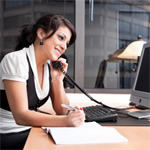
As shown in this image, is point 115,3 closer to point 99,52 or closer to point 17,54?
point 99,52

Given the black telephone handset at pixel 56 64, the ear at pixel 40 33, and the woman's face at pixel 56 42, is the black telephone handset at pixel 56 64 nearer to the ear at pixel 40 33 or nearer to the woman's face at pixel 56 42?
the woman's face at pixel 56 42

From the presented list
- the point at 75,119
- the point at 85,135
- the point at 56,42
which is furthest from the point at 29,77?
the point at 85,135

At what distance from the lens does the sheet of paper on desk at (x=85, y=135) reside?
0.81 meters

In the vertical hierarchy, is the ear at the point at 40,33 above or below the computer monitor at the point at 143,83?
above

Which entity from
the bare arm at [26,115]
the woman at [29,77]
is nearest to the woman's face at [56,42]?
the woman at [29,77]

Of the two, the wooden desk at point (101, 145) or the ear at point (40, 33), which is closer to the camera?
the wooden desk at point (101, 145)

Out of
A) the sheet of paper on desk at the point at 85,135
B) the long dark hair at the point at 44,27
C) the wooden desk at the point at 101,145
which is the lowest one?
the wooden desk at the point at 101,145

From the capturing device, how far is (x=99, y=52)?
2.74 metres

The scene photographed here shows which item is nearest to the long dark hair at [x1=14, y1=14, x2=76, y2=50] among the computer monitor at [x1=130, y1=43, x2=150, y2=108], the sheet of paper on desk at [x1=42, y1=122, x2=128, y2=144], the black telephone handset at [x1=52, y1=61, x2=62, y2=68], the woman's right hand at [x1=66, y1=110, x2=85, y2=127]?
the black telephone handset at [x1=52, y1=61, x2=62, y2=68]

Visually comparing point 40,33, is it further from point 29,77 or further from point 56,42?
point 29,77

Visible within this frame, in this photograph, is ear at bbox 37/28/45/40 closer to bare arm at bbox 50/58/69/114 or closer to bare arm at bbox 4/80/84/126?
bare arm at bbox 50/58/69/114

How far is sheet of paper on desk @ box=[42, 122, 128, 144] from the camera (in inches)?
31.8

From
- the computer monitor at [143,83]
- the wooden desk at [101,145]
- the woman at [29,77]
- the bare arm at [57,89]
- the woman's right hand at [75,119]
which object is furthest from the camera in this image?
the bare arm at [57,89]

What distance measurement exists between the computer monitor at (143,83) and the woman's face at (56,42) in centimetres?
57
